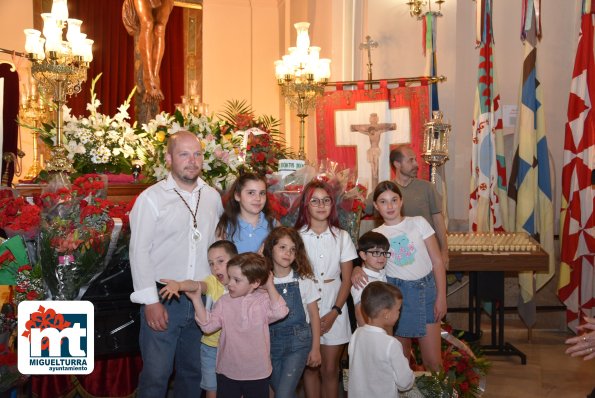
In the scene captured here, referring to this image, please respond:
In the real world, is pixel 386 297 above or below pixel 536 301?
above

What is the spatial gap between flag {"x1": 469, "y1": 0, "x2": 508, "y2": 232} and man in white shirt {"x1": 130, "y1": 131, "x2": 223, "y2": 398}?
425 cm

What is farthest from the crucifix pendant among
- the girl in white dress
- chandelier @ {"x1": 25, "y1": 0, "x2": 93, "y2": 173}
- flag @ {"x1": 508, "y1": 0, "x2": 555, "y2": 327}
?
flag @ {"x1": 508, "y1": 0, "x2": 555, "y2": 327}

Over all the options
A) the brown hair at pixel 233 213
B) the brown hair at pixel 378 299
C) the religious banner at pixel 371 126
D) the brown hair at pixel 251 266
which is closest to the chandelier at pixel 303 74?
Answer: the religious banner at pixel 371 126

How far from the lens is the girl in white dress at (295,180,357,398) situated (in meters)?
4.24

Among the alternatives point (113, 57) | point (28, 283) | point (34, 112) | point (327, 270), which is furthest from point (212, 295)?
point (113, 57)

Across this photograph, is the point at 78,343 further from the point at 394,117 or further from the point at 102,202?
the point at 394,117

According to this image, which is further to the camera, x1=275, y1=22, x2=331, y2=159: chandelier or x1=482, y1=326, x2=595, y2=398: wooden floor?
x1=275, y1=22, x2=331, y2=159: chandelier

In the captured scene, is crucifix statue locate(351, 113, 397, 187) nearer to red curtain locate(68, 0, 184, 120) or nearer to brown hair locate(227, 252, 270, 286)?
red curtain locate(68, 0, 184, 120)

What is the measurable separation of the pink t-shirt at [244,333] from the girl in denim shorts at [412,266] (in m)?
1.02

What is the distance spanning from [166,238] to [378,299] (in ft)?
3.46

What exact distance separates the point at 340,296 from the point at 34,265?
5.15ft

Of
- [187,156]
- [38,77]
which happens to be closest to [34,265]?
[187,156]

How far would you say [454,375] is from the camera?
4.60 m

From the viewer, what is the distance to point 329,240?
428 cm
